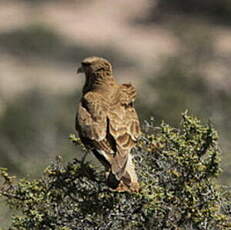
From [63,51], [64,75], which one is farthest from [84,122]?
[63,51]

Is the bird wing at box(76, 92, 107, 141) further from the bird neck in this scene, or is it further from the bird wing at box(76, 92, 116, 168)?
the bird neck

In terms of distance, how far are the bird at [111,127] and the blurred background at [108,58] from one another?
13.8ft

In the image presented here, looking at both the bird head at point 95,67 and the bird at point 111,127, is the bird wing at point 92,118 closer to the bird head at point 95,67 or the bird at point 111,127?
the bird at point 111,127

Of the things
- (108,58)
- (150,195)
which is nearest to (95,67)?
(150,195)

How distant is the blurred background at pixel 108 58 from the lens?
43.6ft

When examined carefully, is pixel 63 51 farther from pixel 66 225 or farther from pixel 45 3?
pixel 66 225

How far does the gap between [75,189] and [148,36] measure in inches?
832

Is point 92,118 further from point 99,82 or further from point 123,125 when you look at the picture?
point 99,82

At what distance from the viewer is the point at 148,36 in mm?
25391

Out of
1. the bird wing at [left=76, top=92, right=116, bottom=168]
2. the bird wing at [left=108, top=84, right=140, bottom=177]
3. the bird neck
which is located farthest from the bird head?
the bird wing at [left=76, top=92, right=116, bottom=168]

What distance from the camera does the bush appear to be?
4.20 meters

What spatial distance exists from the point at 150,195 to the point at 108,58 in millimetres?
18829

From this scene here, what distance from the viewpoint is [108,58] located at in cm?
2291

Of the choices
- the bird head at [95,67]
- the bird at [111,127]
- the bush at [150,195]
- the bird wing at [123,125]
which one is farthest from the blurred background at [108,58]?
the bush at [150,195]
